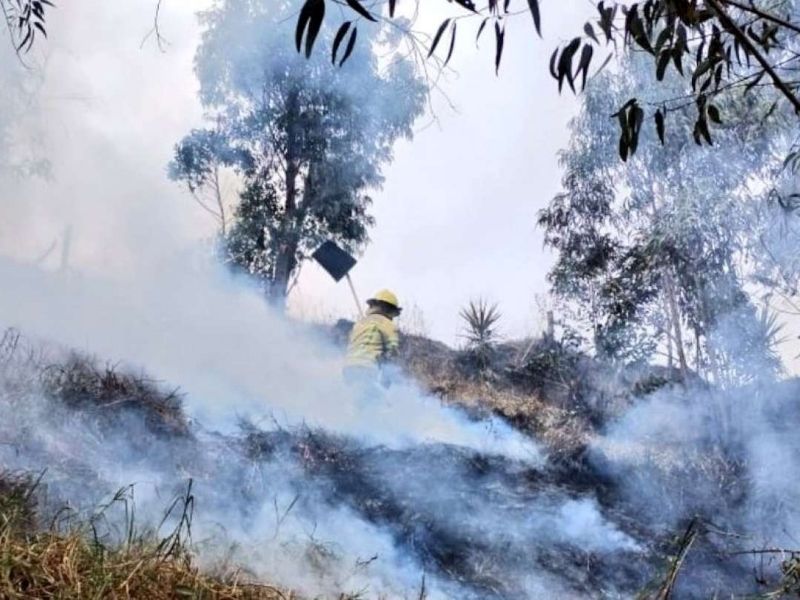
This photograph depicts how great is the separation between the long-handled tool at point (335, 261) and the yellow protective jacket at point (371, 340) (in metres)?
1.01

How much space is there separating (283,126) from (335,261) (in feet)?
5.15

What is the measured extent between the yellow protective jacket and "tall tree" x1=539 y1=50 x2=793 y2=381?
272 cm

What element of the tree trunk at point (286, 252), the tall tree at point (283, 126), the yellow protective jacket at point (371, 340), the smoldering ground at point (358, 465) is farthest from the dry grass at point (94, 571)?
the tall tree at point (283, 126)

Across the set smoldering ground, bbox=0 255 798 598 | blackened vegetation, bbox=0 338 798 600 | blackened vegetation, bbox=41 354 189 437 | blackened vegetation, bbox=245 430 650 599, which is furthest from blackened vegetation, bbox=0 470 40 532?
blackened vegetation, bbox=245 430 650 599

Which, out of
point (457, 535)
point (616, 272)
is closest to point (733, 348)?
point (616, 272)

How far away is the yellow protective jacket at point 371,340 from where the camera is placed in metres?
7.23

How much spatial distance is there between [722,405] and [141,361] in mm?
5472

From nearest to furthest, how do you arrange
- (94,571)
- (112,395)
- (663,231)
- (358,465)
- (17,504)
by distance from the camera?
(94,571)
(17,504)
(112,395)
(358,465)
(663,231)

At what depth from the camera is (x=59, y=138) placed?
8320mm

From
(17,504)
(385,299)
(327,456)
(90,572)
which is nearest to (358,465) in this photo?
(327,456)

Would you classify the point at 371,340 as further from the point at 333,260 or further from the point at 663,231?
the point at 663,231

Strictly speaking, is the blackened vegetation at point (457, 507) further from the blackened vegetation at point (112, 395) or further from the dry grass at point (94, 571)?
the dry grass at point (94, 571)

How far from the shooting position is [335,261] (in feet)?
27.4

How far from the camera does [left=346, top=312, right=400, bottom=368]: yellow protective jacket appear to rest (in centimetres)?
723
